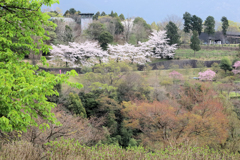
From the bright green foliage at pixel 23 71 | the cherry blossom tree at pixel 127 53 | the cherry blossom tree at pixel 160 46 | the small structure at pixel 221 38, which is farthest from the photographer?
the small structure at pixel 221 38

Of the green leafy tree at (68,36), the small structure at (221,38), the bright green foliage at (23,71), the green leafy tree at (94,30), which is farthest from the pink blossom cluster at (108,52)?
the bright green foliage at (23,71)

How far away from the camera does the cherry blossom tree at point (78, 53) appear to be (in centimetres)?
2516

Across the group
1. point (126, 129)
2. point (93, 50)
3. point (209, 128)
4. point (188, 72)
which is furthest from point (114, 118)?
point (188, 72)

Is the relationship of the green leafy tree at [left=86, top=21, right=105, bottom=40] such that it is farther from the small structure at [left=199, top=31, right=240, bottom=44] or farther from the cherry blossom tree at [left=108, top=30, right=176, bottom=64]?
the small structure at [left=199, top=31, right=240, bottom=44]

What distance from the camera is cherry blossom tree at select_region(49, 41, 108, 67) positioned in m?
25.2

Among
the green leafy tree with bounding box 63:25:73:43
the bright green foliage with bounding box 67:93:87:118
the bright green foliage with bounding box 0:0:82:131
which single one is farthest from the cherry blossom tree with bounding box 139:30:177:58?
the bright green foliage with bounding box 0:0:82:131

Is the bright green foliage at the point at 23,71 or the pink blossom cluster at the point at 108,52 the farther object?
the pink blossom cluster at the point at 108,52

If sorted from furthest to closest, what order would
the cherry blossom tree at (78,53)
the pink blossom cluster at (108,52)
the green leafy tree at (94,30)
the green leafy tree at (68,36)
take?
1. the green leafy tree at (94,30)
2. the green leafy tree at (68,36)
3. the pink blossom cluster at (108,52)
4. the cherry blossom tree at (78,53)

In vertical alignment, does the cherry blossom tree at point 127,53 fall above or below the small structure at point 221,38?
below

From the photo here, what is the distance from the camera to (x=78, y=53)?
26156 mm

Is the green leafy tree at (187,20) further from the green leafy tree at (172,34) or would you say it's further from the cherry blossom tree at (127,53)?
the cherry blossom tree at (127,53)

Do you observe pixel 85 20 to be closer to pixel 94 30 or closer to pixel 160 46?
pixel 94 30

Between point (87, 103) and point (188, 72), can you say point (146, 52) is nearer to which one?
point (188, 72)

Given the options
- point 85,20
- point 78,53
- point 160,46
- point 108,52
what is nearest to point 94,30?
point 85,20
